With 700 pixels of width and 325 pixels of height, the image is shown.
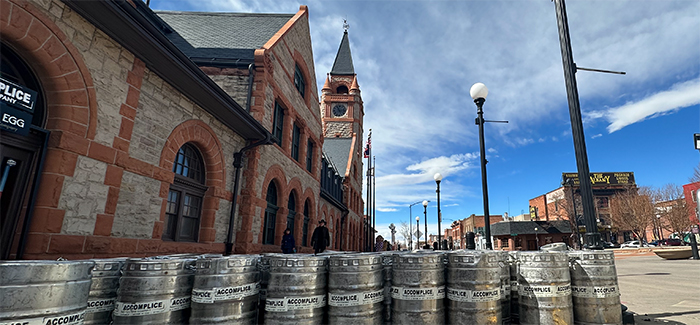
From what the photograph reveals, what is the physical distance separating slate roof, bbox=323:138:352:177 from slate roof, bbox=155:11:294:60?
16.9m

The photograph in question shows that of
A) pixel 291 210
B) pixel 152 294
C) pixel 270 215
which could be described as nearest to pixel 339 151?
pixel 291 210

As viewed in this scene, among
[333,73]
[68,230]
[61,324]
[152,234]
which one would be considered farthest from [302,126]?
[333,73]

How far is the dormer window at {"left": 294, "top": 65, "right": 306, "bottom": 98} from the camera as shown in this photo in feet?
45.7

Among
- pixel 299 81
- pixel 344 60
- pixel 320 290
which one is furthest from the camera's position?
pixel 344 60

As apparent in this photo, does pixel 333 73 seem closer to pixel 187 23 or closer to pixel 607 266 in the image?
pixel 187 23

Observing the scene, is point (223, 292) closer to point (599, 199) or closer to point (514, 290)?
point (514, 290)

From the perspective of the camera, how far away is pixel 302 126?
14.2 meters

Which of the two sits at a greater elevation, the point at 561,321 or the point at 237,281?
the point at 237,281

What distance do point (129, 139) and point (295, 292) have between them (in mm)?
4551

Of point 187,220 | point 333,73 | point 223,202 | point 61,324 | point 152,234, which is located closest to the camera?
point 61,324

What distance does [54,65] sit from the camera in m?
4.38

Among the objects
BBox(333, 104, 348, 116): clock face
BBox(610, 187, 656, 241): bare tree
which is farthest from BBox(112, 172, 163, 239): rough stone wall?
BBox(610, 187, 656, 241): bare tree

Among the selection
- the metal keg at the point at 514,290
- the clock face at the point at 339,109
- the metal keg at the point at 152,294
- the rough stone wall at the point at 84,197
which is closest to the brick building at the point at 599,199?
the clock face at the point at 339,109

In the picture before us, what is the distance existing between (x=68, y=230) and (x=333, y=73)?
41371 millimetres
